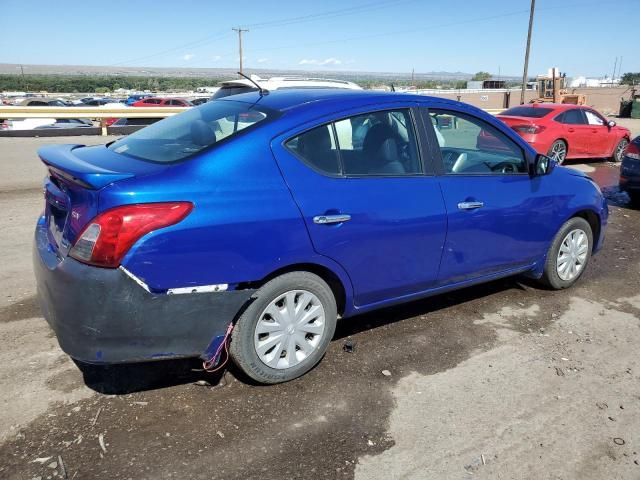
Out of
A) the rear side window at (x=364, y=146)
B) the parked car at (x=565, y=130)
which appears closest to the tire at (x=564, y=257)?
the rear side window at (x=364, y=146)

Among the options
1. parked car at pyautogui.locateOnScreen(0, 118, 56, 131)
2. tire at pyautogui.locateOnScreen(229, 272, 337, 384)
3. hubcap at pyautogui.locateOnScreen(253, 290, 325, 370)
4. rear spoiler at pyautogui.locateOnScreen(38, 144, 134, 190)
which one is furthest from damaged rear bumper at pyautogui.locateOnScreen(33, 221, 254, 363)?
parked car at pyautogui.locateOnScreen(0, 118, 56, 131)

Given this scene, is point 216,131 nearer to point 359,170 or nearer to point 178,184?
point 178,184

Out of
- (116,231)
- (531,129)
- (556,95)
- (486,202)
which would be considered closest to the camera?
(116,231)

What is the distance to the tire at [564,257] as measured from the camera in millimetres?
4699

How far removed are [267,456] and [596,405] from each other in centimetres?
195

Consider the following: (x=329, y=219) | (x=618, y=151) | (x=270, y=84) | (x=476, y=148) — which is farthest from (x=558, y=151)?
(x=329, y=219)

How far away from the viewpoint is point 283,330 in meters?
3.21

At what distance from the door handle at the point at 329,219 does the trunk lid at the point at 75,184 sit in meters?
0.91

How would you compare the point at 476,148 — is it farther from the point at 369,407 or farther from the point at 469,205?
the point at 369,407

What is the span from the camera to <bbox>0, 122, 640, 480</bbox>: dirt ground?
2650 mm

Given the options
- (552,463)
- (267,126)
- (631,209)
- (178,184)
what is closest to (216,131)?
(267,126)

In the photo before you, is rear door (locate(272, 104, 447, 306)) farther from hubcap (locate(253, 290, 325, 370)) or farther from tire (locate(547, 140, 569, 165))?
tire (locate(547, 140, 569, 165))

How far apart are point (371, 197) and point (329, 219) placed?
1.17 ft

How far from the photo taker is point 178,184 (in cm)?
278
